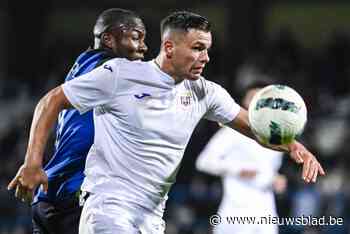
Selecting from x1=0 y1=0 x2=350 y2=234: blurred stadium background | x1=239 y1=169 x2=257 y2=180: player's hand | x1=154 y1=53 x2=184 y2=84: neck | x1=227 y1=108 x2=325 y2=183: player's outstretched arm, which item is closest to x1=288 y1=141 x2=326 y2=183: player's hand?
x1=227 y1=108 x2=325 y2=183: player's outstretched arm

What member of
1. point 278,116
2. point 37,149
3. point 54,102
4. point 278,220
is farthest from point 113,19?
point 278,220

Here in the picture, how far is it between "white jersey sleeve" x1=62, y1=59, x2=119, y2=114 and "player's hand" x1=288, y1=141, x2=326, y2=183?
101cm

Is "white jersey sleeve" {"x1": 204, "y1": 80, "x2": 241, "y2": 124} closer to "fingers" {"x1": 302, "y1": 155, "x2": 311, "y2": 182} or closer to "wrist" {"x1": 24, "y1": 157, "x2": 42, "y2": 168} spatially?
"fingers" {"x1": 302, "y1": 155, "x2": 311, "y2": 182}

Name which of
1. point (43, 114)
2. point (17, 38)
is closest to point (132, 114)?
point (43, 114)

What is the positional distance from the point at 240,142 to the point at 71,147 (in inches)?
105

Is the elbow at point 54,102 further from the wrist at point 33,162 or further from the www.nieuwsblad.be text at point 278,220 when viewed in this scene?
the www.nieuwsblad.be text at point 278,220

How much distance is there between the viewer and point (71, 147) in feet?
16.6

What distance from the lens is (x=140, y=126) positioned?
4.53 m

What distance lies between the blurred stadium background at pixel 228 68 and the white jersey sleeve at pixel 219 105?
4.35 meters

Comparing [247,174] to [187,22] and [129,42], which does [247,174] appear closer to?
[129,42]

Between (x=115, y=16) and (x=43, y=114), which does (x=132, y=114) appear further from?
(x=115, y=16)

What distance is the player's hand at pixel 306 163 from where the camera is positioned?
4582 mm

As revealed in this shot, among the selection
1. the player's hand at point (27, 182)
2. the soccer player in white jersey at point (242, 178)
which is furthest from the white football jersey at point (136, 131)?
the soccer player in white jersey at point (242, 178)

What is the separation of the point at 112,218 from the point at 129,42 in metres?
1.20
